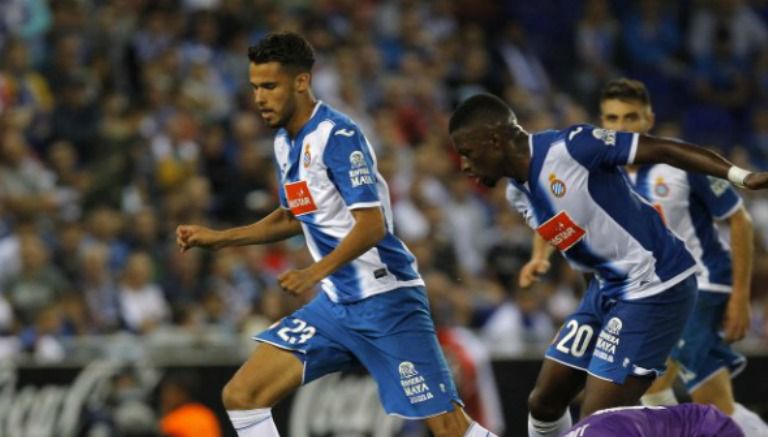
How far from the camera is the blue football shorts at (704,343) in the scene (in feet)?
28.2

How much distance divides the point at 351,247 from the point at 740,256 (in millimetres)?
2463

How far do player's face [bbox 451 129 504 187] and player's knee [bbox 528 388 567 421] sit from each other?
1218 millimetres

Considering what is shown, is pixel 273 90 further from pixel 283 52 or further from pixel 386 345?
pixel 386 345

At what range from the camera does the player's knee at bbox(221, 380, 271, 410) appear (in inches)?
282

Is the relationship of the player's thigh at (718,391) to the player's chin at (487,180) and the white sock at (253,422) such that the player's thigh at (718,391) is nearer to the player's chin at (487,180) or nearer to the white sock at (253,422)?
the player's chin at (487,180)

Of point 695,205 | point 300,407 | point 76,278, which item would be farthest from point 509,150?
point 76,278

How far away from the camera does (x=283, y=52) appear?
7211 millimetres

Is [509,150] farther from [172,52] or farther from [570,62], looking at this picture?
[570,62]

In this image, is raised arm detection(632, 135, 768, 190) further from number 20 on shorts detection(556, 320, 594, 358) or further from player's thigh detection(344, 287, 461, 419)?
player's thigh detection(344, 287, 461, 419)

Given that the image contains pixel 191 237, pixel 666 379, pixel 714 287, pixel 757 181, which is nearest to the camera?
pixel 757 181

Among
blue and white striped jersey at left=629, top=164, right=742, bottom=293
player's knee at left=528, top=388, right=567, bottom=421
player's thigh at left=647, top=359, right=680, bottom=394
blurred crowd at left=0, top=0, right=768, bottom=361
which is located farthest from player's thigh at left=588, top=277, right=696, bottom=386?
blurred crowd at left=0, top=0, right=768, bottom=361

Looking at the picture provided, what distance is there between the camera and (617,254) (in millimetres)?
7336

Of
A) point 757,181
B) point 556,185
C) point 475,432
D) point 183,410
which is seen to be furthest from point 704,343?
point 183,410

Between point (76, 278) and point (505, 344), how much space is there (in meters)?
3.72
